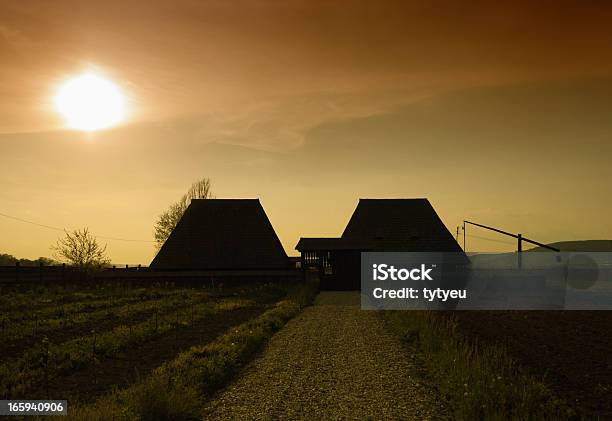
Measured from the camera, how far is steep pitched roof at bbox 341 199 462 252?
155ft

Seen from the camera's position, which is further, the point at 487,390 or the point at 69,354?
the point at 69,354

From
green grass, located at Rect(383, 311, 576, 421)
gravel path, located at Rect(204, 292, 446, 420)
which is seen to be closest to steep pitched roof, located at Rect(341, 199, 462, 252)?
gravel path, located at Rect(204, 292, 446, 420)

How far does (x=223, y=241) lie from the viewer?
4547cm

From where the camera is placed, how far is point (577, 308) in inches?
1150

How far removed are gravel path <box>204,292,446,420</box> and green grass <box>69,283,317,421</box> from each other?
1.15ft

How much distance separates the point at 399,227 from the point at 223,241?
1461 cm

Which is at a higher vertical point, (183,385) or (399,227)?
(399,227)

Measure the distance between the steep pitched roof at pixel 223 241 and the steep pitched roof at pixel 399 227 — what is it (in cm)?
645

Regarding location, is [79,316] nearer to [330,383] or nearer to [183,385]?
[183,385]

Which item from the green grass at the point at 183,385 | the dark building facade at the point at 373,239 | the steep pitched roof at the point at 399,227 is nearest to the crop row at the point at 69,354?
the green grass at the point at 183,385

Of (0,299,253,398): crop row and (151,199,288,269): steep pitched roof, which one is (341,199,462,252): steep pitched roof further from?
(0,299,253,398): crop row

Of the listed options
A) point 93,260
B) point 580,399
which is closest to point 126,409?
point 580,399

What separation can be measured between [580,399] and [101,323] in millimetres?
17117

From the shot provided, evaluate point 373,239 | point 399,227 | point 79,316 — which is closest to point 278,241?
point 373,239
